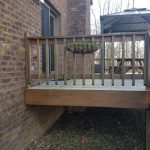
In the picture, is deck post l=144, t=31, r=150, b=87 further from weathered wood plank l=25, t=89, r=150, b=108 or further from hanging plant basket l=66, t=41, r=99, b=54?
hanging plant basket l=66, t=41, r=99, b=54

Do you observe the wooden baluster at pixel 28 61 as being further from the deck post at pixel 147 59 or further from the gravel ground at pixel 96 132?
the deck post at pixel 147 59

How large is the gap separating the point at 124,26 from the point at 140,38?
5412 millimetres

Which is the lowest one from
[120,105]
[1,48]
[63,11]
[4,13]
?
[120,105]

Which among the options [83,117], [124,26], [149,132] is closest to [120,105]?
[149,132]

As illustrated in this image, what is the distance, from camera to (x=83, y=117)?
23.9ft

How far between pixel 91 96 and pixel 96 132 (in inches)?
64.3

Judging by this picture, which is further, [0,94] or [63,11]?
[63,11]

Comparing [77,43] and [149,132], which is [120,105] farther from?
[77,43]

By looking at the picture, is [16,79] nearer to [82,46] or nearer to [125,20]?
[82,46]

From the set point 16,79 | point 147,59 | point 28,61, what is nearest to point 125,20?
point 147,59

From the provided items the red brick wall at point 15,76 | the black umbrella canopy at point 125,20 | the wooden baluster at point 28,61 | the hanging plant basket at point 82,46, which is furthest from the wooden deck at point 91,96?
the black umbrella canopy at point 125,20

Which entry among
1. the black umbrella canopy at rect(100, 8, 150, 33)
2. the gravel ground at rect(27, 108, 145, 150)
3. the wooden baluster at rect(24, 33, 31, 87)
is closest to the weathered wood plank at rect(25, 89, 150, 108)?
the wooden baluster at rect(24, 33, 31, 87)

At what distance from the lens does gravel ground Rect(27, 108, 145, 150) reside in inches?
203

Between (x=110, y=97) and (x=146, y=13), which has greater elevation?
(x=146, y=13)
